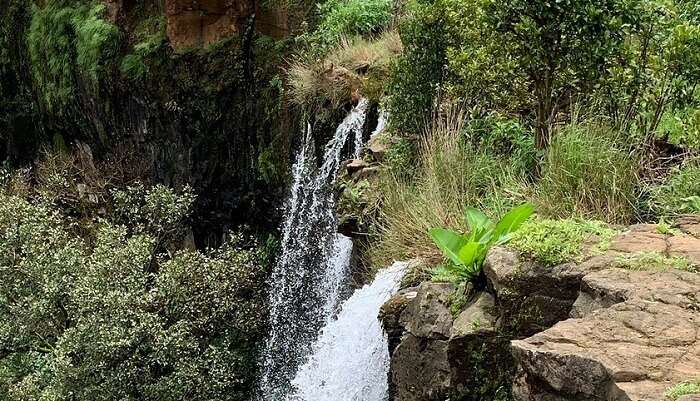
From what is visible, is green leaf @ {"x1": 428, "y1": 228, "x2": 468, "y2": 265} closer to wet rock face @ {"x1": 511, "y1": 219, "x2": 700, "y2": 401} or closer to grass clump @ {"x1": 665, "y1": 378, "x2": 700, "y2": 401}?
wet rock face @ {"x1": 511, "y1": 219, "x2": 700, "y2": 401}

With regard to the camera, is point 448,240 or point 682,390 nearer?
point 682,390

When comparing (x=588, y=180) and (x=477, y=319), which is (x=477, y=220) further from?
(x=588, y=180)

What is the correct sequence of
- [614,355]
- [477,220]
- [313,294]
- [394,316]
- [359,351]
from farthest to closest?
1. [313,294]
2. [359,351]
3. [394,316]
4. [477,220]
5. [614,355]

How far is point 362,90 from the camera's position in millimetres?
8922

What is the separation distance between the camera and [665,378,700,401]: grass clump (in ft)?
7.34

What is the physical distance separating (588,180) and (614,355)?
2264 mm

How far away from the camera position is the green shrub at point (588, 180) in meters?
4.49

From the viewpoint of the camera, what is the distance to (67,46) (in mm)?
14227

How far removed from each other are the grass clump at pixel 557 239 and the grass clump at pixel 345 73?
199 inches

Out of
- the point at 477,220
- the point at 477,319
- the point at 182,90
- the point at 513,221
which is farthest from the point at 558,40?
the point at 182,90

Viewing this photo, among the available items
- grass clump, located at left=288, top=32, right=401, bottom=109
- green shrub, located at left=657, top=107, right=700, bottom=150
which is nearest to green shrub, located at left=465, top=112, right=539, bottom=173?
green shrub, located at left=657, top=107, right=700, bottom=150

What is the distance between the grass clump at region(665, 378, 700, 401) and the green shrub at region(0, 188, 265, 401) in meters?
6.67

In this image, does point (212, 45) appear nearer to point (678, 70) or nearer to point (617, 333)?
point (678, 70)

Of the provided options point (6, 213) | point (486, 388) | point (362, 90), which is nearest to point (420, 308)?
point (486, 388)
